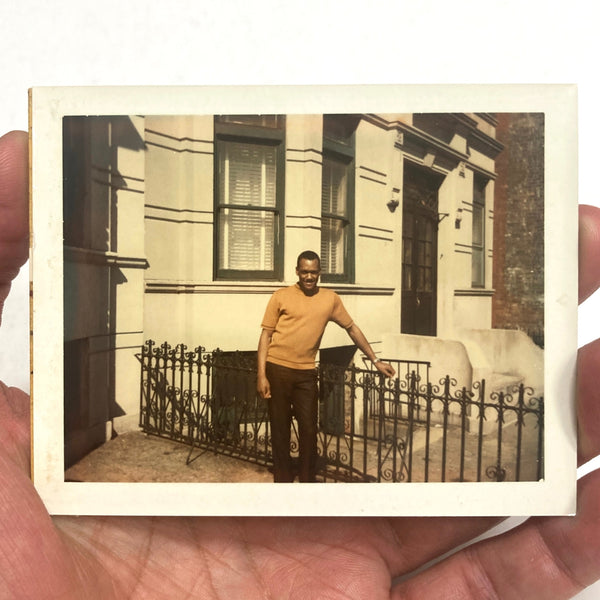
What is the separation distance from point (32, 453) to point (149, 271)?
3.03 feet

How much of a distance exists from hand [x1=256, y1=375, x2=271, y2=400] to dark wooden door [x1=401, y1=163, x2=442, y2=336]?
2.00 ft

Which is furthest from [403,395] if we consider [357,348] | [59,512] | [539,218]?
[59,512]

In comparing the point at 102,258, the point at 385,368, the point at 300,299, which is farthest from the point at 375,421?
the point at 102,258

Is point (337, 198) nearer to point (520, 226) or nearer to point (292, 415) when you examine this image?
point (520, 226)

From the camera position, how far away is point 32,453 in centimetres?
194

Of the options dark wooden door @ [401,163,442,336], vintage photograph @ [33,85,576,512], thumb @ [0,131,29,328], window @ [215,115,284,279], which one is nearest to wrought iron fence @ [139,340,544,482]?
vintage photograph @ [33,85,576,512]

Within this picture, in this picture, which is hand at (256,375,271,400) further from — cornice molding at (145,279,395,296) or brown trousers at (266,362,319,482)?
cornice molding at (145,279,395,296)

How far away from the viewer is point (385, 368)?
190 centimetres

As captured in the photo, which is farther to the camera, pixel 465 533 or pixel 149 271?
pixel 465 533

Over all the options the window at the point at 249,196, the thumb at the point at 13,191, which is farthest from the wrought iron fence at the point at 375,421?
the thumb at the point at 13,191

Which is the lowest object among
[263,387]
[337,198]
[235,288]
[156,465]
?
[156,465]

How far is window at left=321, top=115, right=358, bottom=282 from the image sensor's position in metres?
1.87

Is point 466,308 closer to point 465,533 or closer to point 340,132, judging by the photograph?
point 340,132

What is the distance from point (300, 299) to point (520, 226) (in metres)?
0.98
